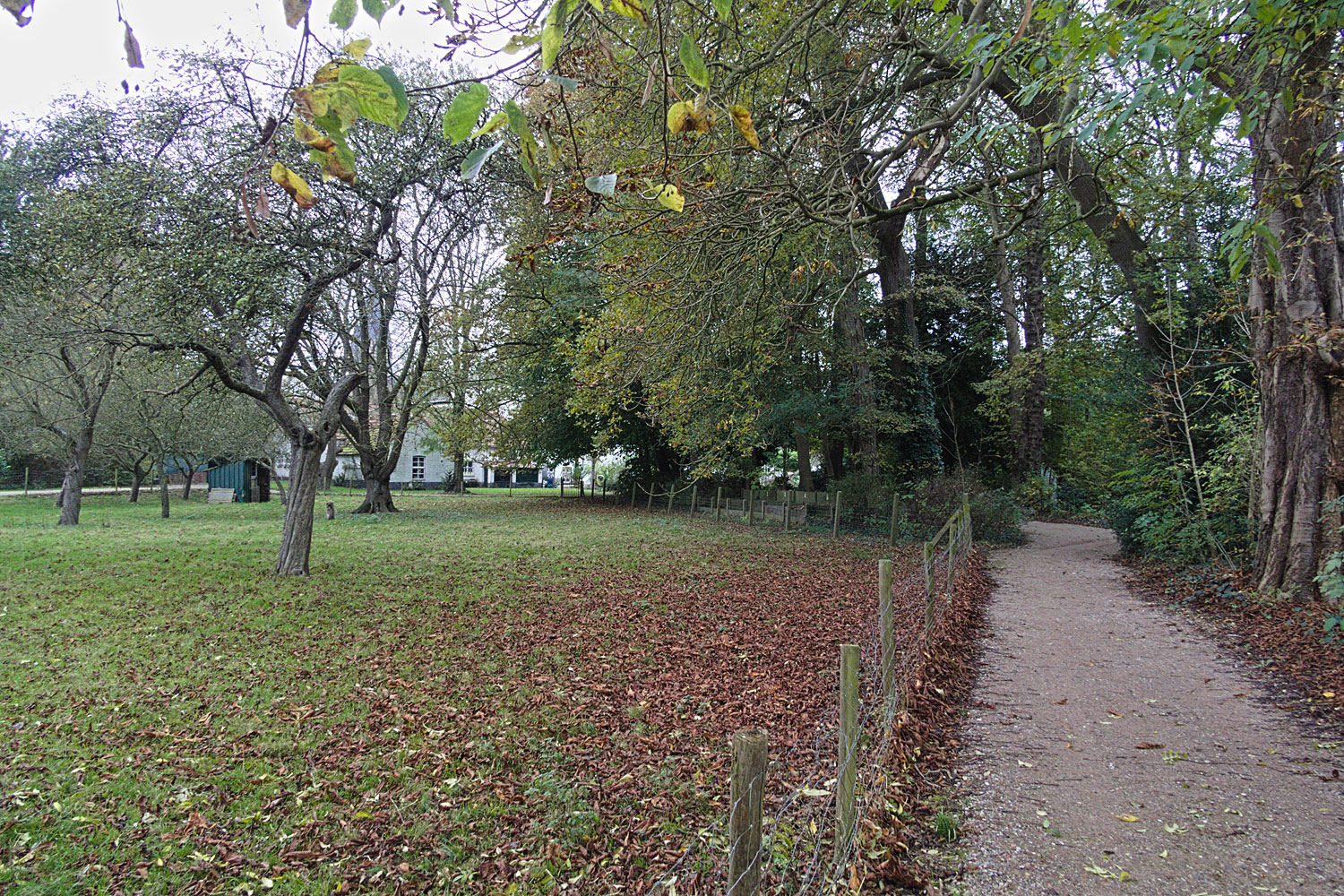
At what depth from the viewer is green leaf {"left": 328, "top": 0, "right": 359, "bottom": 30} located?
1438mm

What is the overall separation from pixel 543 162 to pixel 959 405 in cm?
1702

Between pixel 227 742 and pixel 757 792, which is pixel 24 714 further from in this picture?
pixel 757 792

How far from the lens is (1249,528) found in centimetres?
898

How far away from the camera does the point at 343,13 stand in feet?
4.79

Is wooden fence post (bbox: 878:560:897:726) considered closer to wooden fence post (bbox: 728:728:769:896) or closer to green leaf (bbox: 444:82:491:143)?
→ wooden fence post (bbox: 728:728:769:896)

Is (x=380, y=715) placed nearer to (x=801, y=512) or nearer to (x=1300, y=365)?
(x=1300, y=365)

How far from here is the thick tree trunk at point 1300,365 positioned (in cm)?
700

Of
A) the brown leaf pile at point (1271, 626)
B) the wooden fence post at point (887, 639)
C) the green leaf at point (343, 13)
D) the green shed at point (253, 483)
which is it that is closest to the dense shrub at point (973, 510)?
the brown leaf pile at point (1271, 626)

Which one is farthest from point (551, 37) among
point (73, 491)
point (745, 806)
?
point (73, 491)

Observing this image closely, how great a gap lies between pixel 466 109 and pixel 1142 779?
15.7ft

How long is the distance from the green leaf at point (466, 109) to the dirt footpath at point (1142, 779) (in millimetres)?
3445

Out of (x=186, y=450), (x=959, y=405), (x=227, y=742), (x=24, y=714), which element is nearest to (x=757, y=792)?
(x=227, y=742)

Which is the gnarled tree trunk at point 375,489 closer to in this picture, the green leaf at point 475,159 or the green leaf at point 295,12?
the green leaf at point 295,12

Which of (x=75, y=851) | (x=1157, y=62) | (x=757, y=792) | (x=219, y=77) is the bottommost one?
(x=75, y=851)
